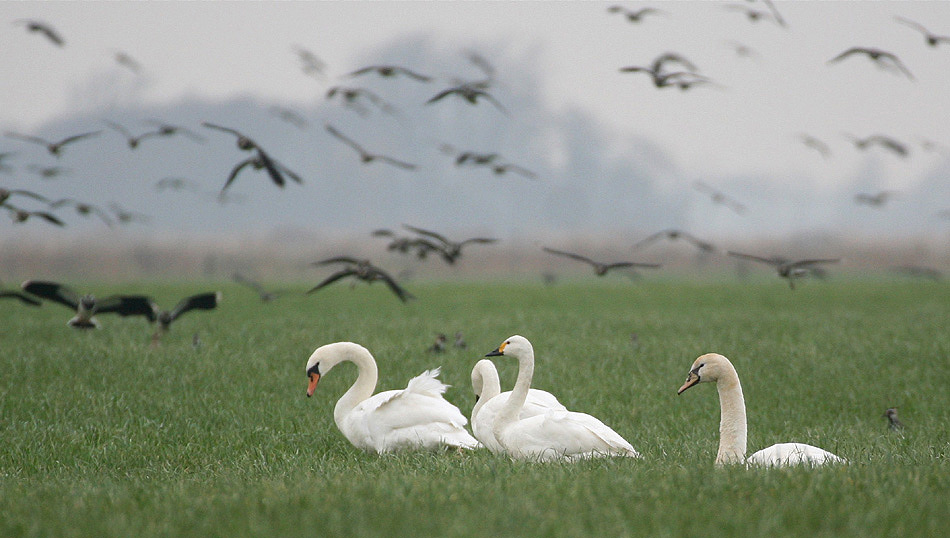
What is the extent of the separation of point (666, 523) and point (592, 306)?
24.7 meters

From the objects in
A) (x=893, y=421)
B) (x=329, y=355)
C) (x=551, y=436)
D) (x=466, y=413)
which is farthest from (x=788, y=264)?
(x=329, y=355)

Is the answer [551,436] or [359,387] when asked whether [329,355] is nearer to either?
[359,387]

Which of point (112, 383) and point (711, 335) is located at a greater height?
point (711, 335)

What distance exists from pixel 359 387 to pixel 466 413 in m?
2.20

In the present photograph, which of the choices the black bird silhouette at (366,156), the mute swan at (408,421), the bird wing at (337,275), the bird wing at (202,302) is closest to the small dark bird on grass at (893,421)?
the mute swan at (408,421)

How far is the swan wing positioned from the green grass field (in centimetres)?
44

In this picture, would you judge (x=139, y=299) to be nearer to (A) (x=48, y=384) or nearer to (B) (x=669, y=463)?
(A) (x=48, y=384)

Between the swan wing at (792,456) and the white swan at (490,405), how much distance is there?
2.23 m

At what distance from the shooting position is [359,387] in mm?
9094

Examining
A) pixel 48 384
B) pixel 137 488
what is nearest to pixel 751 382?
pixel 137 488

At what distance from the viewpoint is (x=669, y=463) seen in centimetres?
693

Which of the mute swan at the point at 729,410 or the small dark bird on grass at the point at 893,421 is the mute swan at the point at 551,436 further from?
the small dark bird on grass at the point at 893,421

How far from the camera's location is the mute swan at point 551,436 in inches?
297

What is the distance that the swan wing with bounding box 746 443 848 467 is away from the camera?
21.6 ft
